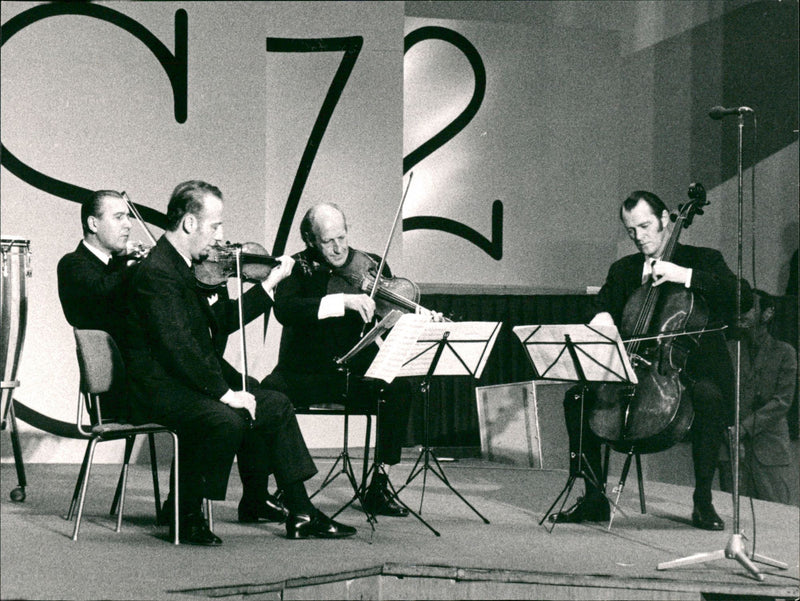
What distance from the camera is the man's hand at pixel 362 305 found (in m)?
3.76

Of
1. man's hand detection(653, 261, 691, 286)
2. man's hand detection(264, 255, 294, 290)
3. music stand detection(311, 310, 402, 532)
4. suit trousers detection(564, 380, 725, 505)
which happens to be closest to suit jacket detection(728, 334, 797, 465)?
suit trousers detection(564, 380, 725, 505)

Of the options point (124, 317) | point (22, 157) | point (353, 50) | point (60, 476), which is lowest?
point (60, 476)

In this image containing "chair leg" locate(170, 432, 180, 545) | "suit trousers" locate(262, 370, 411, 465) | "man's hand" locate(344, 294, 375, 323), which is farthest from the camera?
"suit trousers" locate(262, 370, 411, 465)

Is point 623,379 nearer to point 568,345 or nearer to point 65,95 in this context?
point 568,345

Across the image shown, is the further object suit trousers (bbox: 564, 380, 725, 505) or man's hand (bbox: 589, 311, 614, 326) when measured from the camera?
man's hand (bbox: 589, 311, 614, 326)

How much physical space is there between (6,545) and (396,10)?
3.66 meters

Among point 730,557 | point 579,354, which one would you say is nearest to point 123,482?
point 579,354

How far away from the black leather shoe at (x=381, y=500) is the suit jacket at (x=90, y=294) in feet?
3.56

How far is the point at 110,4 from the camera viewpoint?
207 inches

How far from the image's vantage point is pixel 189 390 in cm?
329

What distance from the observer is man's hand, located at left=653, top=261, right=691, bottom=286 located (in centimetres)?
354

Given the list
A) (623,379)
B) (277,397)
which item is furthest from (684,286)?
(277,397)

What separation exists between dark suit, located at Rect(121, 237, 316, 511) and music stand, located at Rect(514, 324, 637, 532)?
859mm

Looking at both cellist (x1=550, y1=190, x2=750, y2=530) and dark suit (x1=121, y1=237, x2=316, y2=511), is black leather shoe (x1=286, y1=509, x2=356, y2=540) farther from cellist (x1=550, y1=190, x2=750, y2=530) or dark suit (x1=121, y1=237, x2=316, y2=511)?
cellist (x1=550, y1=190, x2=750, y2=530)
